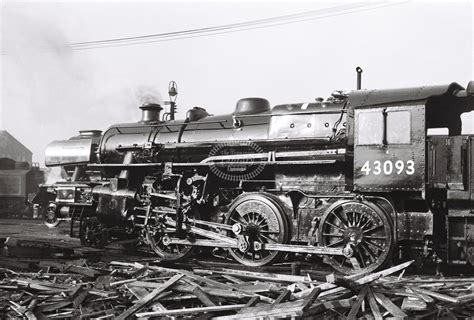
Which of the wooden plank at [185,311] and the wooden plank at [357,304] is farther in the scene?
the wooden plank at [185,311]

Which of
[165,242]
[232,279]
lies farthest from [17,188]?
[232,279]

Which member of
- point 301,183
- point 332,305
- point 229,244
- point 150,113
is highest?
point 150,113

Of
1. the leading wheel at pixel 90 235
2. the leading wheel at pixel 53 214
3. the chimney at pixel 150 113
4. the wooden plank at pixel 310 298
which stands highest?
the chimney at pixel 150 113

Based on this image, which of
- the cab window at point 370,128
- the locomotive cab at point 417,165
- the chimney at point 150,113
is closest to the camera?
the locomotive cab at point 417,165

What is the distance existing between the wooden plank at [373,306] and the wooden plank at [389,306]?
0.19 feet

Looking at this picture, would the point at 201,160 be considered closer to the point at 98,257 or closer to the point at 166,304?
the point at 98,257

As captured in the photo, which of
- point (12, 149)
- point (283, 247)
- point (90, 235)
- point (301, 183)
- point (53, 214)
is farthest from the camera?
point (12, 149)

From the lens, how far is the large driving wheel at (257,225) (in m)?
8.71

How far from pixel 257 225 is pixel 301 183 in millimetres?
1130

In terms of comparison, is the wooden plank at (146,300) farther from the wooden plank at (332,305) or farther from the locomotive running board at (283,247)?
the locomotive running board at (283,247)

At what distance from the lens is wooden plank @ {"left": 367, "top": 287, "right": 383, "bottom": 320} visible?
536 centimetres

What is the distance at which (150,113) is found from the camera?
12.2 meters

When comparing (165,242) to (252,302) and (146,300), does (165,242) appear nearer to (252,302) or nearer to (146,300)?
(146,300)

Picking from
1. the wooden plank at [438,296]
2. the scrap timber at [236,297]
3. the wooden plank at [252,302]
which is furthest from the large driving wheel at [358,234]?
the wooden plank at [252,302]
